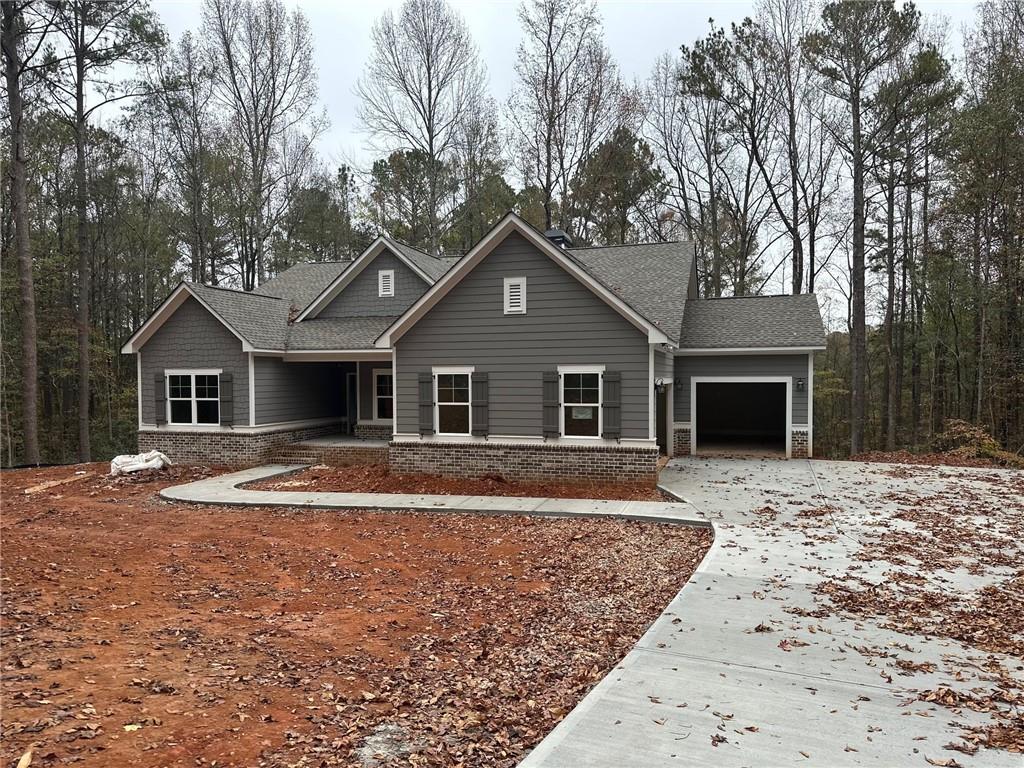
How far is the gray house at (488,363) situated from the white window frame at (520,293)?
0.04 metres

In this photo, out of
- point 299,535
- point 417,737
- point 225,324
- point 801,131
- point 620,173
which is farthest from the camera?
point 620,173

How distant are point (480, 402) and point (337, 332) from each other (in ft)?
19.4

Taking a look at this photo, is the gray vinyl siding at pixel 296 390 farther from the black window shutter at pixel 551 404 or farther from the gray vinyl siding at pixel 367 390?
the black window shutter at pixel 551 404

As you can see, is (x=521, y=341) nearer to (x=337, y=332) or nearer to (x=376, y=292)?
(x=337, y=332)

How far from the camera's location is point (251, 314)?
1691cm

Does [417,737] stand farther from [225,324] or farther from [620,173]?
[620,173]

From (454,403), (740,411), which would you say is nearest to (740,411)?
(740,411)

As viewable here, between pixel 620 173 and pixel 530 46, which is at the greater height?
pixel 530 46

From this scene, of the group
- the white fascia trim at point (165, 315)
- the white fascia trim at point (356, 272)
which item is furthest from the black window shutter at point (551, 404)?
the white fascia trim at point (165, 315)

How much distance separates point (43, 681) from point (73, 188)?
2324 centimetres

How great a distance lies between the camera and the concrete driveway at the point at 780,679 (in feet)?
11.5

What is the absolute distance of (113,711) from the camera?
157 inches

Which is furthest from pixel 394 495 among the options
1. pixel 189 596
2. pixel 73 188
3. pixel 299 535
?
pixel 73 188

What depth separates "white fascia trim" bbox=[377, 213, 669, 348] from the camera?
12.1 metres
